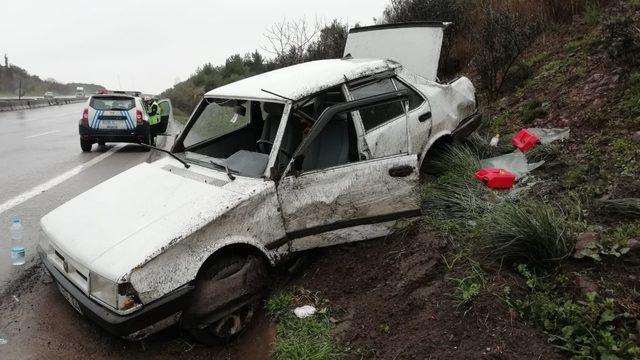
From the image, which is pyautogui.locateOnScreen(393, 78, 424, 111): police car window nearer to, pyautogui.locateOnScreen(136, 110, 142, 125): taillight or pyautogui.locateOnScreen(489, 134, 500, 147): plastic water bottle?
pyautogui.locateOnScreen(489, 134, 500, 147): plastic water bottle

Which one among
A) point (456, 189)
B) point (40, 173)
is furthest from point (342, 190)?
point (40, 173)

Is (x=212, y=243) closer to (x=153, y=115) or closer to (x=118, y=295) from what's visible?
(x=118, y=295)

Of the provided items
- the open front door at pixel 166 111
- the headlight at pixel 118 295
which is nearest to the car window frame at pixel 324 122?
the headlight at pixel 118 295

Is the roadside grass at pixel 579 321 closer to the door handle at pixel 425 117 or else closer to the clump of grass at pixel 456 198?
the clump of grass at pixel 456 198

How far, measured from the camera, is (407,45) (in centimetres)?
595

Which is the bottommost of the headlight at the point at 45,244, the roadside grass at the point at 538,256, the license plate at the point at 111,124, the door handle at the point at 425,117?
the roadside grass at the point at 538,256

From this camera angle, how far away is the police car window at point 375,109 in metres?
4.41

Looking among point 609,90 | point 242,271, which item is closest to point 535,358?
point 242,271

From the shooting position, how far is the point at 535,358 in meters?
2.71

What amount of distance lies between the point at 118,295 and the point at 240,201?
39.8 inches

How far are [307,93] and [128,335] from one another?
7.50ft

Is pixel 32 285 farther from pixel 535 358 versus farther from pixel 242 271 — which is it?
pixel 535 358

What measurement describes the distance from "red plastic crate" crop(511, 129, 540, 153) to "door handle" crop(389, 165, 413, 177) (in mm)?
2441

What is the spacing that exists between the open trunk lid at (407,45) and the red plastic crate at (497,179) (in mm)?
1304
